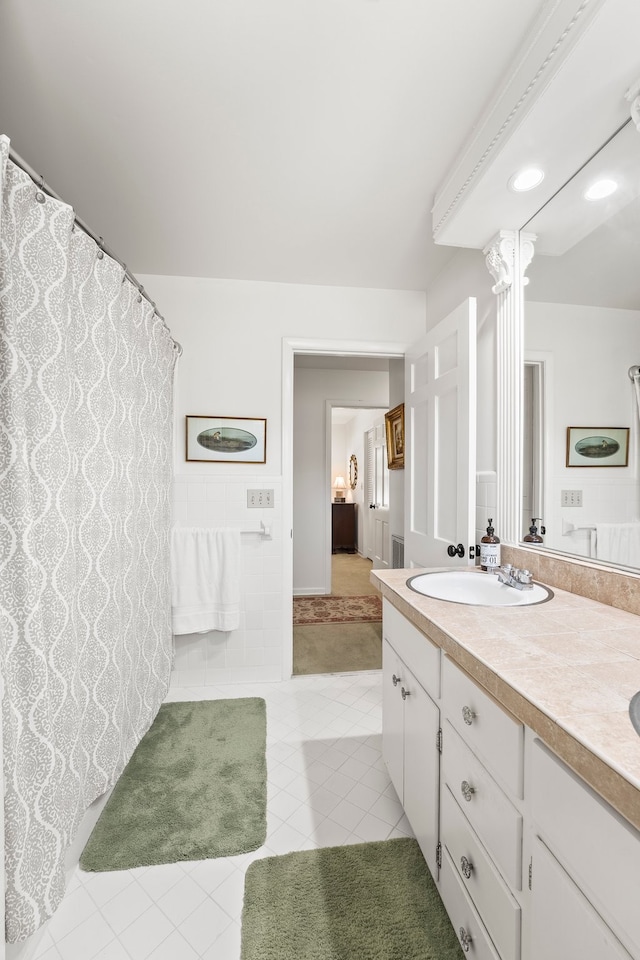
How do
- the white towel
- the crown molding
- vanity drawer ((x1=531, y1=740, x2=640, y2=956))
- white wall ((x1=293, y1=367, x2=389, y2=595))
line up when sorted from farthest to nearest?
white wall ((x1=293, y1=367, x2=389, y2=595))
the white towel
the crown molding
vanity drawer ((x1=531, y1=740, x2=640, y2=956))

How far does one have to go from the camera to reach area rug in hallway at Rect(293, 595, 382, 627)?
3.62 m

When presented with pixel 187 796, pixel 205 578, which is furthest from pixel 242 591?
pixel 187 796

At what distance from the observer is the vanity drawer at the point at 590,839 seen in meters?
0.51

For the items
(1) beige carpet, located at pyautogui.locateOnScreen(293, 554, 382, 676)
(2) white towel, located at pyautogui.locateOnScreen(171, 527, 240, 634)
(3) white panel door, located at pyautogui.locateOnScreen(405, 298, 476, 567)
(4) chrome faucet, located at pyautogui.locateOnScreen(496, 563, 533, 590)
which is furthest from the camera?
(1) beige carpet, located at pyautogui.locateOnScreen(293, 554, 382, 676)

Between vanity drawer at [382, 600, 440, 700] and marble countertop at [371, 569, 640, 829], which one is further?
vanity drawer at [382, 600, 440, 700]

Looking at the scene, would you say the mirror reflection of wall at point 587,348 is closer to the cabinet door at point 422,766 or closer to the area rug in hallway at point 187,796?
the cabinet door at point 422,766

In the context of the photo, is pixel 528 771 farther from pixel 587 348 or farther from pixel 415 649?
pixel 587 348

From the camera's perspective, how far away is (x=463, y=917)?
966 millimetres

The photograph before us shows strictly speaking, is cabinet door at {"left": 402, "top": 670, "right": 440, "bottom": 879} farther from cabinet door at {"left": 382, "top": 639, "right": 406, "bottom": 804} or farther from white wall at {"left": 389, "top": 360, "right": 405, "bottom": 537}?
white wall at {"left": 389, "top": 360, "right": 405, "bottom": 537}

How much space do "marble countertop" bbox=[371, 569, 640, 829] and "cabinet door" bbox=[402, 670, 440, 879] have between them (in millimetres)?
228

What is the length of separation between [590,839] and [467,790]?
1.32ft

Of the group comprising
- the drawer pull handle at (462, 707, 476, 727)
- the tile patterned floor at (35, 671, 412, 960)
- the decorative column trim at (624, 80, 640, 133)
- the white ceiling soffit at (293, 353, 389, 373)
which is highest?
the white ceiling soffit at (293, 353, 389, 373)

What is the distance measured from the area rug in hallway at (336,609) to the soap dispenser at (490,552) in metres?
2.13

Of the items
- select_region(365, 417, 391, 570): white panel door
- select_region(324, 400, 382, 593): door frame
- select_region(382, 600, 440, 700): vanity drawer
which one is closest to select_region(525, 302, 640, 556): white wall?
select_region(382, 600, 440, 700): vanity drawer
